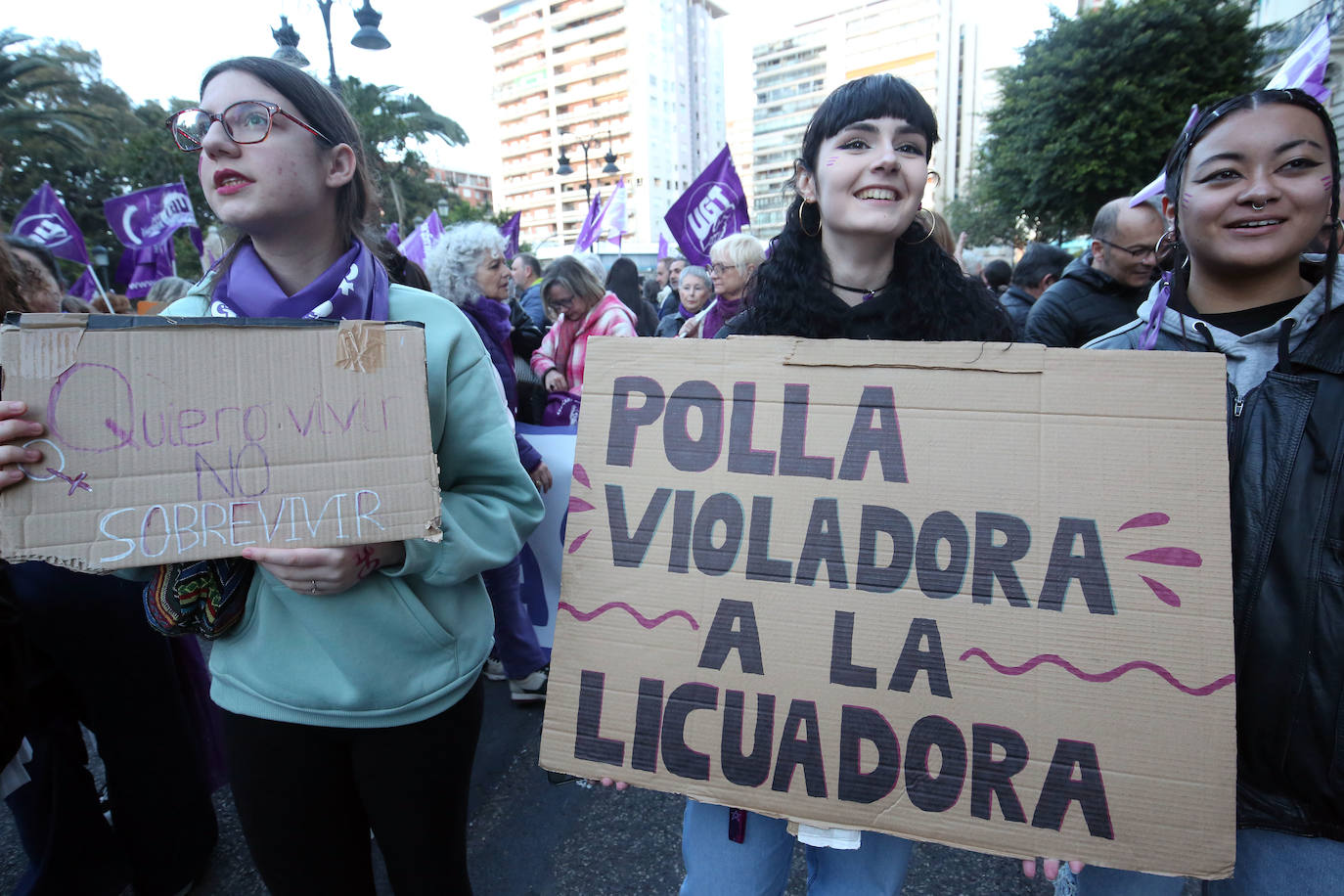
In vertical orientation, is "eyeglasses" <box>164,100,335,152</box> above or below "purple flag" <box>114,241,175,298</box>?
below

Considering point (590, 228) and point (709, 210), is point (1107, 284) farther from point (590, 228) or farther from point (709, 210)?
point (590, 228)

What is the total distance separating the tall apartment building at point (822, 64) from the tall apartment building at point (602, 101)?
10.4 metres

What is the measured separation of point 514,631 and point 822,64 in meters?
120

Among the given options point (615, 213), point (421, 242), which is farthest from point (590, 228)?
point (421, 242)

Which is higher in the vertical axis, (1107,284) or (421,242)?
(421,242)

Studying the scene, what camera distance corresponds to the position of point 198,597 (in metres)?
1.21

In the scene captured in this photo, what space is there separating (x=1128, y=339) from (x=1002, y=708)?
2.64 feet

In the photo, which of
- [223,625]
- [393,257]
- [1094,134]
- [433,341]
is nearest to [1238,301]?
[433,341]

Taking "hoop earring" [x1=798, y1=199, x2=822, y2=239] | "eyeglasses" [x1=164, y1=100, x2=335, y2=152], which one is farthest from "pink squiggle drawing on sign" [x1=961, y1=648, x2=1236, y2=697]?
"eyeglasses" [x1=164, y1=100, x2=335, y2=152]

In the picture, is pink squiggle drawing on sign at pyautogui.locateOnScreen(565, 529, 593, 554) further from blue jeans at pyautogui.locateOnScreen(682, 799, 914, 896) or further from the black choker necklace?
the black choker necklace

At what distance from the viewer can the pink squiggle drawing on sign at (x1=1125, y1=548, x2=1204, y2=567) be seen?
1.00 m

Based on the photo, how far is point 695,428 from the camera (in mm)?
1168

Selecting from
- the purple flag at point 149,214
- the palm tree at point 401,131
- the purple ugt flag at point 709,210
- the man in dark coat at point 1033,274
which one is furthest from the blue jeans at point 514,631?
the palm tree at point 401,131

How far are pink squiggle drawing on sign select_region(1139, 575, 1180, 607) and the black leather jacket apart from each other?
0.66 ft
